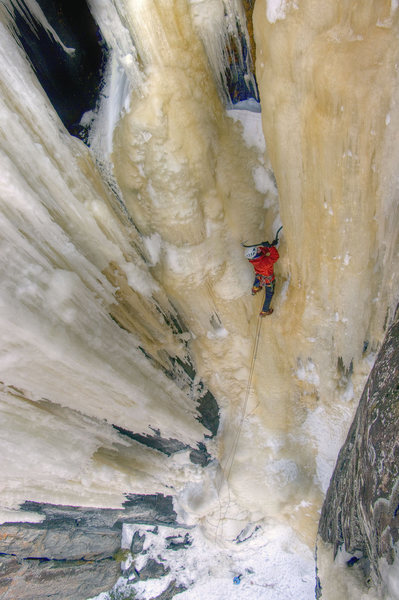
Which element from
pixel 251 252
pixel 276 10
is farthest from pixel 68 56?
pixel 251 252

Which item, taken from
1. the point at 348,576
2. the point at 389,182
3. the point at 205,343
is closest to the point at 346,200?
the point at 389,182

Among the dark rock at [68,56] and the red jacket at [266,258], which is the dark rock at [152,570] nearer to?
the red jacket at [266,258]

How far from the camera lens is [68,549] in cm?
526

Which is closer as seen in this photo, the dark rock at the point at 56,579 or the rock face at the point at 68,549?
the rock face at the point at 68,549

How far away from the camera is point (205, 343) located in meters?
3.73

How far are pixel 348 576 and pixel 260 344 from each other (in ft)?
6.40

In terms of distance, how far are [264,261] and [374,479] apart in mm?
1636

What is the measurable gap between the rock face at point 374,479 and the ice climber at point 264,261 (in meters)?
0.96

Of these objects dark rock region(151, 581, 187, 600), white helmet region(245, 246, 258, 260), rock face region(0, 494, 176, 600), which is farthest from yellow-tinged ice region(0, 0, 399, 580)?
dark rock region(151, 581, 187, 600)

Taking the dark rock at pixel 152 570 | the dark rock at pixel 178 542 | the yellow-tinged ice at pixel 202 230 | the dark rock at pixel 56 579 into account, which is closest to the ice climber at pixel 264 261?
the yellow-tinged ice at pixel 202 230

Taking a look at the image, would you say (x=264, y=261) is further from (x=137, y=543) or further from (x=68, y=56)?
(x=137, y=543)

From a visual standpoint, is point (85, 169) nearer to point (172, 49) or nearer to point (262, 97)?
point (172, 49)

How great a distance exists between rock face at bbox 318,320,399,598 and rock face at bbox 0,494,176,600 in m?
2.64

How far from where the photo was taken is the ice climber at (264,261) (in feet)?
9.26
